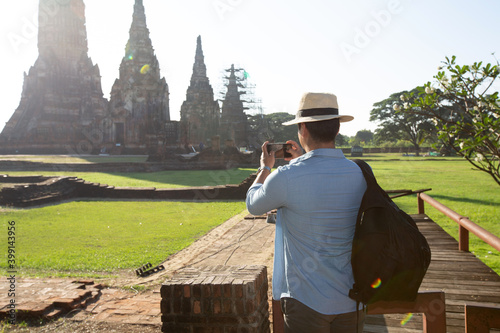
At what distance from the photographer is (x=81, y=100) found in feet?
144

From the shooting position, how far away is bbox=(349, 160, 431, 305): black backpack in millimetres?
1508

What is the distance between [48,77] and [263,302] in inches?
1888

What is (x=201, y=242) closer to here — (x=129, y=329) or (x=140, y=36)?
(x=129, y=329)

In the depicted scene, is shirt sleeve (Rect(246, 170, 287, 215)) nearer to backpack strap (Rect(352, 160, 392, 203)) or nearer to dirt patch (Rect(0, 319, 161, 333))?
backpack strap (Rect(352, 160, 392, 203))

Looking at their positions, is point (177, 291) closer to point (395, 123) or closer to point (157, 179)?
point (157, 179)

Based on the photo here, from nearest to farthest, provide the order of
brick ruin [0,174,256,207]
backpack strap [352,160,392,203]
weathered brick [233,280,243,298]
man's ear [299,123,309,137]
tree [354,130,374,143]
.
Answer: backpack strap [352,160,392,203] → man's ear [299,123,309,137] → weathered brick [233,280,243,298] → brick ruin [0,174,256,207] → tree [354,130,374,143]

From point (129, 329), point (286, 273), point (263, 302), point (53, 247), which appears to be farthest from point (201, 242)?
point (286, 273)

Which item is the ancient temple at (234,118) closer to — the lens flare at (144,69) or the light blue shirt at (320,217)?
the lens flare at (144,69)

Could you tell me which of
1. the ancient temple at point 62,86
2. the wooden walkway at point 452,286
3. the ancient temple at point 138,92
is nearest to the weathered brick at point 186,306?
the wooden walkway at point 452,286

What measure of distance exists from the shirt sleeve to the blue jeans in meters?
0.41

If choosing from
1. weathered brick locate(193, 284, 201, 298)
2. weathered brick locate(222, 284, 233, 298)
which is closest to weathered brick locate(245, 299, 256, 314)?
weathered brick locate(222, 284, 233, 298)

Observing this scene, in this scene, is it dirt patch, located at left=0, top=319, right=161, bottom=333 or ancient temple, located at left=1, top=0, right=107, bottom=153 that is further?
ancient temple, located at left=1, top=0, right=107, bottom=153

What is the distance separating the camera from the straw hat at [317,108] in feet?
5.63

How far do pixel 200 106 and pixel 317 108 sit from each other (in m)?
54.0
